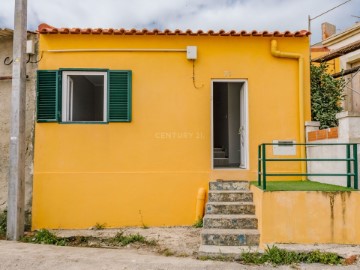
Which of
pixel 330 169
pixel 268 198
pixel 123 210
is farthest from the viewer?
pixel 123 210

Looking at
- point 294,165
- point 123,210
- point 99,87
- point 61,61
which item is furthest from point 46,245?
point 294,165

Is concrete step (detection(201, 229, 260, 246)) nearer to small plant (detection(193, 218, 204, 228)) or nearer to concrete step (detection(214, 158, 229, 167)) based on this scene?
small plant (detection(193, 218, 204, 228))

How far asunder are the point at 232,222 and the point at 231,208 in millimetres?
356

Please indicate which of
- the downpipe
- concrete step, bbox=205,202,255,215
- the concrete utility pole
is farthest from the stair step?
the concrete utility pole

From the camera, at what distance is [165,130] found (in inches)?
285

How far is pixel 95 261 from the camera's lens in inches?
201

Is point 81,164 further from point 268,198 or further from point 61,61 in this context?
point 268,198

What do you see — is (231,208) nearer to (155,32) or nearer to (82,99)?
(155,32)

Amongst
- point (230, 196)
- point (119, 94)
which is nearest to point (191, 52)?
point (119, 94)

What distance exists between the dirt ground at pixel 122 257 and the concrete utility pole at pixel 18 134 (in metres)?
0.45

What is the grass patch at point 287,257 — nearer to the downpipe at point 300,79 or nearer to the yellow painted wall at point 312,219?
the yellow painted wall at point 312,219

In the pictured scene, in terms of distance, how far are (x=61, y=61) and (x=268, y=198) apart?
507 centimetres

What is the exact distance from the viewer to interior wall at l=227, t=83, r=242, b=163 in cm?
904

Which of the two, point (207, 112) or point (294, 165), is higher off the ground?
point (207, 112)
